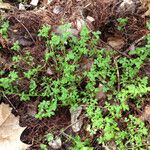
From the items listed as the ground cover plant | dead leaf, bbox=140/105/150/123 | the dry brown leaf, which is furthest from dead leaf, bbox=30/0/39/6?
dead leaf, bbox=140/105/150/123

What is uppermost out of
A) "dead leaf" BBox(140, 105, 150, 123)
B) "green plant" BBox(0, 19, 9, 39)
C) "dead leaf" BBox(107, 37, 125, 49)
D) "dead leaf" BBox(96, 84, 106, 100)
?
"green plant" BBox(0, 19, 9, 39)

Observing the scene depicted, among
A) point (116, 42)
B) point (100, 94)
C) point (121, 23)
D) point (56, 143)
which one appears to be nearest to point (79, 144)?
point (56, 143)

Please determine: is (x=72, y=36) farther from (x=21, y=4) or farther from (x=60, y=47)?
(x=21, y=4)

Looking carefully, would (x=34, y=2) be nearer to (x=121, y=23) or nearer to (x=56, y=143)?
(x=121, y=23)

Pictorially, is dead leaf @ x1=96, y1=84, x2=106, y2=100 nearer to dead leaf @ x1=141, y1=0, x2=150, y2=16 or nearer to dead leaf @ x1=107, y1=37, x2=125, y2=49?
dead leaf @ x1=107, y1=37, x2=125, y2=49

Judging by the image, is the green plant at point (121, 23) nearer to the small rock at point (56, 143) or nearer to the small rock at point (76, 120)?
the small rock at point (76, 120)

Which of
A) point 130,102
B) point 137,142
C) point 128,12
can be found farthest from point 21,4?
point 137,142
